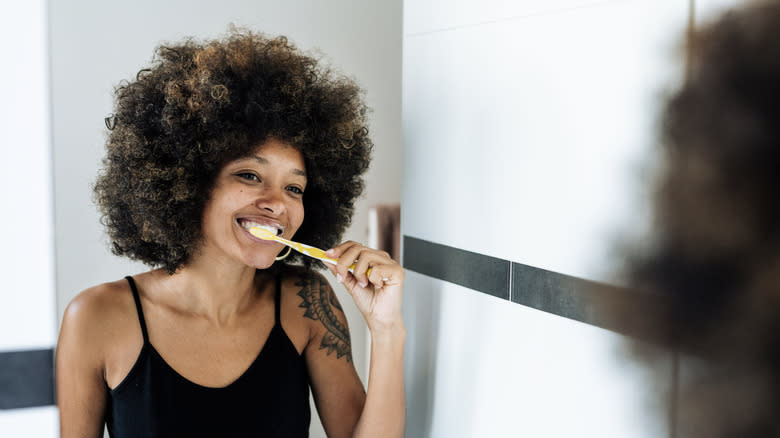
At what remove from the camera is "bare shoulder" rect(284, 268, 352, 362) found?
121 cm

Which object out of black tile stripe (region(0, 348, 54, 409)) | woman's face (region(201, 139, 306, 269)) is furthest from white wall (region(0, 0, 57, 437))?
woman's face (region(201, 139, 306, 269))

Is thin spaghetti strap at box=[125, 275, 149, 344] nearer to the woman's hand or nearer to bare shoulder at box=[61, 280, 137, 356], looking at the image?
bare shoulder at box=[61, 280, 137, 356]

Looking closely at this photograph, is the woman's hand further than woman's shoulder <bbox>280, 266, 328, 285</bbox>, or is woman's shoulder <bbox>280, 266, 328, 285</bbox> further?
woman's shoulder <bbox>280, 266, 328, 285</bbox>

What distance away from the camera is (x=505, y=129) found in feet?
2.80

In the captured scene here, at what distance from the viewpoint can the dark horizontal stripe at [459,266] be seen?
2.89 feet

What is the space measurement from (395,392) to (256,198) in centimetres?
40

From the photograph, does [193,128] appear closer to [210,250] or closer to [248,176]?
[248,176]

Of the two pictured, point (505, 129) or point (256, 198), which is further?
point (256, 198)

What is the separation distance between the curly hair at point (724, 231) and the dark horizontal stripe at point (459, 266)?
0.29 metres

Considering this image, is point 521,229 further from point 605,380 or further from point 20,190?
point 20,190

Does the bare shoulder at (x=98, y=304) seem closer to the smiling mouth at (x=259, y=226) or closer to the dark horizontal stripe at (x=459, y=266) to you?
the smiling mouth at (x=259, y=226)

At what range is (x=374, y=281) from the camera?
1016mm

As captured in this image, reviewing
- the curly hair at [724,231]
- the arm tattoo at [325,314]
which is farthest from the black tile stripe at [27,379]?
the curly hair at [724,231]

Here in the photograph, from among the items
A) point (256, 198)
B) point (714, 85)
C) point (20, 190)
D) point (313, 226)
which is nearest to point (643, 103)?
point (714, 85)
